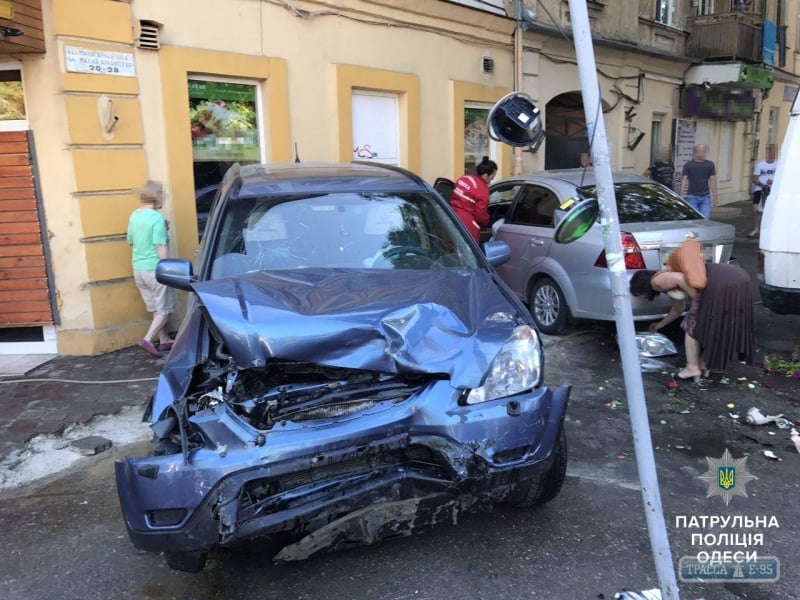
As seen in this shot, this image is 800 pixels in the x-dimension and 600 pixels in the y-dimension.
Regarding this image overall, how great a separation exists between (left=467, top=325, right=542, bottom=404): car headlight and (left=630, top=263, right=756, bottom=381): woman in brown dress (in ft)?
8.98

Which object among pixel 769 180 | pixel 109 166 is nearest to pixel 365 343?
pixel 109 166

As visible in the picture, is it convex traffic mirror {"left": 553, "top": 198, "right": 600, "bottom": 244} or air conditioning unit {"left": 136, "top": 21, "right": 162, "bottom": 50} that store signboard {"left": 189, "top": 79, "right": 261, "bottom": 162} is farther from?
convex traffic mirror {"left": 553, "top": 198, "right": 600, "bottom": 244}

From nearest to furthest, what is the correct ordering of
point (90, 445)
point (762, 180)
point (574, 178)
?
point (90, 445) → point (574, 178) → point (762, 180)

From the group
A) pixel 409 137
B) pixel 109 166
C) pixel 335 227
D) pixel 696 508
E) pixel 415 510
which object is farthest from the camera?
pixel 409 137

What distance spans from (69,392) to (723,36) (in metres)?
16.6

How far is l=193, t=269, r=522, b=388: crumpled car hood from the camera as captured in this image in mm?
2738

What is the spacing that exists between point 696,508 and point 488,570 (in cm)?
128

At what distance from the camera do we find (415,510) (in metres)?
2.61

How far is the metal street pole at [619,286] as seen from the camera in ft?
8.03

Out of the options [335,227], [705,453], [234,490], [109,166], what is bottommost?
[705,453]

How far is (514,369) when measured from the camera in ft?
9.35

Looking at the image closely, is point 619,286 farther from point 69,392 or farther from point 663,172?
point 663,172

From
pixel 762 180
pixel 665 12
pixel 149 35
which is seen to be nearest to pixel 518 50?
pixel 762 180

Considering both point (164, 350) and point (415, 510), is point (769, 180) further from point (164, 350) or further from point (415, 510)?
point (415, 510)
